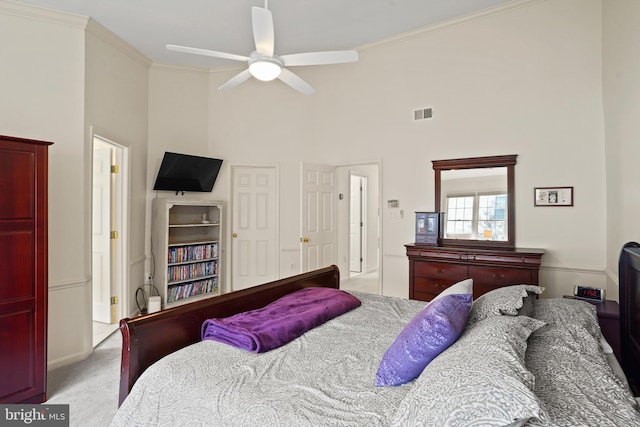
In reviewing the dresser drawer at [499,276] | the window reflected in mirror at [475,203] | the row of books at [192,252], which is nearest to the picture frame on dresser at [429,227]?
the window reflected in mirror at [475,203]

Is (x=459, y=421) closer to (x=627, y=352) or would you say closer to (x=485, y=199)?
(x=627, y=352)

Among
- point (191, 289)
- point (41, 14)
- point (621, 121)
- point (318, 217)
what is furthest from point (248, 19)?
point (621, 121)

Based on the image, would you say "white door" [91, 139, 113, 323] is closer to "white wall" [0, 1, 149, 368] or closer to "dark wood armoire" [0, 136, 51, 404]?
"white wall" [0, 1, 149, 368]

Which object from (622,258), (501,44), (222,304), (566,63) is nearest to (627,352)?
(622,258)

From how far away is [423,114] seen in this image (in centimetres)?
434

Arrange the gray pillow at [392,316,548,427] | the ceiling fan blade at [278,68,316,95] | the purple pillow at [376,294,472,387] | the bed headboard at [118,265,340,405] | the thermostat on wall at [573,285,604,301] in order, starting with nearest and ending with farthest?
1. the gray pillow at [392,316,548,427]
2. the purple pillow at [376,294,472,387]
3. the bed headboard at [118,265,340,405]
4. the ceiling fan blade at [278,68,316,95]
5. the thermostat on wall at [573,285,604,301]

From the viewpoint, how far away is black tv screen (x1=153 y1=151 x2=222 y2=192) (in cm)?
455

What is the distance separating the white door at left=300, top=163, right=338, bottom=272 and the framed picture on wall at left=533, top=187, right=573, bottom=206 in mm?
2579

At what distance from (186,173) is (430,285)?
338cm

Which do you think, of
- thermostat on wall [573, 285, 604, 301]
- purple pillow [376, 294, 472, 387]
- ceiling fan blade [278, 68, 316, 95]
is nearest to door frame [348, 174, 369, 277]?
ceiling fan blade [278, 68, 316, 95]

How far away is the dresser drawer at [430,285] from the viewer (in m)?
3.78

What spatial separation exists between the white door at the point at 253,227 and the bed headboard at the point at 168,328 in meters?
2.65

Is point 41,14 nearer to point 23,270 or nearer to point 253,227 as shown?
point 23,270

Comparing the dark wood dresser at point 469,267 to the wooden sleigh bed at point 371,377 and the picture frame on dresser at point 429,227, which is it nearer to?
the picture frame on dresser at point 429,227
